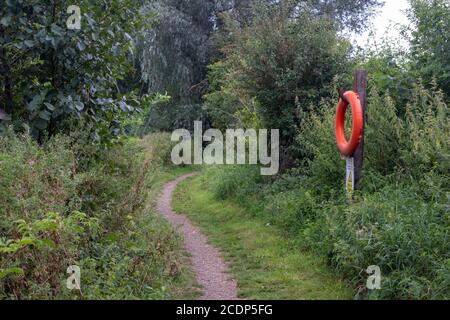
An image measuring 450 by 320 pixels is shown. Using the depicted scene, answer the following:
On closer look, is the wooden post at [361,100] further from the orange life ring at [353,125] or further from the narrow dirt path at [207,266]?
the narrow dirt path at [207,266]

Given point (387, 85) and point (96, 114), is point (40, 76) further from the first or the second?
point (387, 85)

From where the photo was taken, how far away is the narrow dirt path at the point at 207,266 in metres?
5.79

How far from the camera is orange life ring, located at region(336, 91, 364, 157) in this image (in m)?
6.82

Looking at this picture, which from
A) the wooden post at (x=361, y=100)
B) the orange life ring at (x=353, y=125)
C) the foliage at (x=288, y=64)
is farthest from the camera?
the foliage at (x=288, y=64)

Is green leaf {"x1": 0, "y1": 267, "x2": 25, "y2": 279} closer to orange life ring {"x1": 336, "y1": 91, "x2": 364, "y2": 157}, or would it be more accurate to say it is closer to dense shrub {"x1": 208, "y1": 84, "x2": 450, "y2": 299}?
dense shrub {"x1": 208, "y1": 84, "x2": 450, "y2": 299}

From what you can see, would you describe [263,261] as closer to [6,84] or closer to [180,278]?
[180,278]

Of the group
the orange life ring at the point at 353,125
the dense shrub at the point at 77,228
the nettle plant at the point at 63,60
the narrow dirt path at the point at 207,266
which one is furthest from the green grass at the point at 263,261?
the nettle plant at the point at 63,60

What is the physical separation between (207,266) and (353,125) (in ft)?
9.20

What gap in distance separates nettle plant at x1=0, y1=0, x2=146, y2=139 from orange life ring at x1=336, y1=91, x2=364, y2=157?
10.1ft

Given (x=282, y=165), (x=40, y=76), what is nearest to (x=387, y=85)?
(x=282, y=165)

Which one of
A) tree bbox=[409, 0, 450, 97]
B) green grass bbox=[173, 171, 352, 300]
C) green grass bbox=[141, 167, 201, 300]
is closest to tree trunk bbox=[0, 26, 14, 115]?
green grass bbox=[141, 167, 201, 300]

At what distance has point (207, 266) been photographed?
6.93 metres

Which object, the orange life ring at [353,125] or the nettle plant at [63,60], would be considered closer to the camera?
the nettle plant at [63,60]

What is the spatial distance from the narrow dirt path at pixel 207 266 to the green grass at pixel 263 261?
0.41ft
